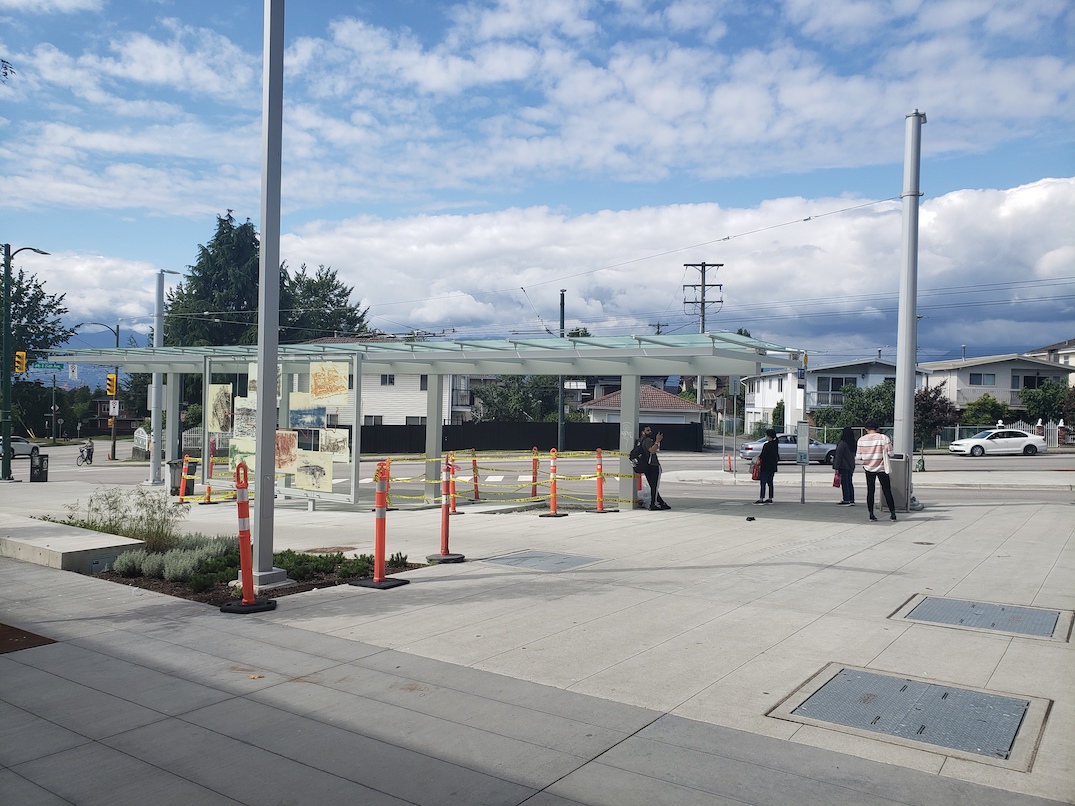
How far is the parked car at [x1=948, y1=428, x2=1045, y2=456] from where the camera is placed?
45281 millimetres

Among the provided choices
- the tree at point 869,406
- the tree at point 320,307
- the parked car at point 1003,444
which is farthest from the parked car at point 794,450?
the tree at point 320,307

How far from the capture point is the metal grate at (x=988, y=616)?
760cm

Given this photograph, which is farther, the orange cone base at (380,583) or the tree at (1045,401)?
the tree at (1045,401)

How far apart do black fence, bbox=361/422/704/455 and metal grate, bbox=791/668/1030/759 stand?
4440 centimetres

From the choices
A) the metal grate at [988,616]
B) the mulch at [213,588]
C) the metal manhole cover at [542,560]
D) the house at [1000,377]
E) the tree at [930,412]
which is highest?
the house at [1000,377]

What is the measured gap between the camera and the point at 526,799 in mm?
4156

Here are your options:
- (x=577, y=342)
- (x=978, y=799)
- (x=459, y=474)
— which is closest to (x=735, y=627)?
(x=978, y=799)

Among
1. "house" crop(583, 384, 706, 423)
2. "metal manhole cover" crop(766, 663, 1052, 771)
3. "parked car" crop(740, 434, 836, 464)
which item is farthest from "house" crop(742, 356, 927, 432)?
"metal manhole cover" crop(766, 663, 1052, 771)

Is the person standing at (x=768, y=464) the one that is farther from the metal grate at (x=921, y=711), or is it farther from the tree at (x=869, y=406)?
the tree at (x=869, y=406)

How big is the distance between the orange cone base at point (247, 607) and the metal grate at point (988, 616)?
617cm

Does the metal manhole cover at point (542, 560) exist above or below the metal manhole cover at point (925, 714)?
below

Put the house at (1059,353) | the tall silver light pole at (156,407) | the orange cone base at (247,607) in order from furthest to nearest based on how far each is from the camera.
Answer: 1. the house at (1059,353)
2. the tall silver light pole at (156,407)
3. the orange cone base at (247,607)

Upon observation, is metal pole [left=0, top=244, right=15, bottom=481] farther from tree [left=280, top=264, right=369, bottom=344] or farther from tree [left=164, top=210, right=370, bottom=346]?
tree [left=280, top=264, right=369, bottom=344]

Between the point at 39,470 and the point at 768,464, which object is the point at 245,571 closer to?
the point at 768,464
